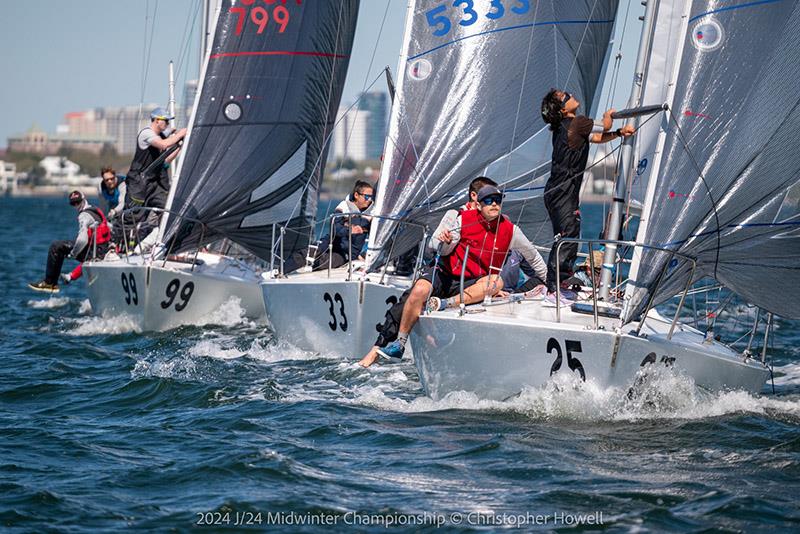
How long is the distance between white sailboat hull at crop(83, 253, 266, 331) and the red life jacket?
2.66 feet

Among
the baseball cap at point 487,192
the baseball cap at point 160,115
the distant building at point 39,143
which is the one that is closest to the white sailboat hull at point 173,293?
the baseball cap at point 160,115

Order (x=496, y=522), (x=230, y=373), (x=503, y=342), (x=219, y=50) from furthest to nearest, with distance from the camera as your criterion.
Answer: (x=219, y=50)
(x=230, y=373)
(x=503, y=342)
(x=496, y=522)

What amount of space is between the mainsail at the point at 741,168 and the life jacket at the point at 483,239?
100 centimetres

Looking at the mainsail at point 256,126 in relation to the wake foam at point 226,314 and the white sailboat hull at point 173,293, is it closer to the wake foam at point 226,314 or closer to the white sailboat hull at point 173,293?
the white sailboat hull at point 173,293

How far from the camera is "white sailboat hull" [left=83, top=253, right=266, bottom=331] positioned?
1263 cm

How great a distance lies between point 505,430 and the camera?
7594 millimetres

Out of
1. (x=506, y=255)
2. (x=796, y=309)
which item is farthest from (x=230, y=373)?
(x=796, y=309)

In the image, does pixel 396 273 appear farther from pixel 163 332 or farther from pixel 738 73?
pixel 738 73

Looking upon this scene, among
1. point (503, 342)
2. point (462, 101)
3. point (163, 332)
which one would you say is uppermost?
point (462, 101)

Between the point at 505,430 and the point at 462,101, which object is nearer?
the point at 505,430

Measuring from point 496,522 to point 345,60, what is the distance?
8.90 m

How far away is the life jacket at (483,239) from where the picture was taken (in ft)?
28.0

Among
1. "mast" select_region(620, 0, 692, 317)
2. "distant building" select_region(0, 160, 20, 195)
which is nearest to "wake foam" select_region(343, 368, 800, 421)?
"mast" select_region(620, 0, 692, 317)

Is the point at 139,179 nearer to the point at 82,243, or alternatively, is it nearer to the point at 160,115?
the point at 160,115
